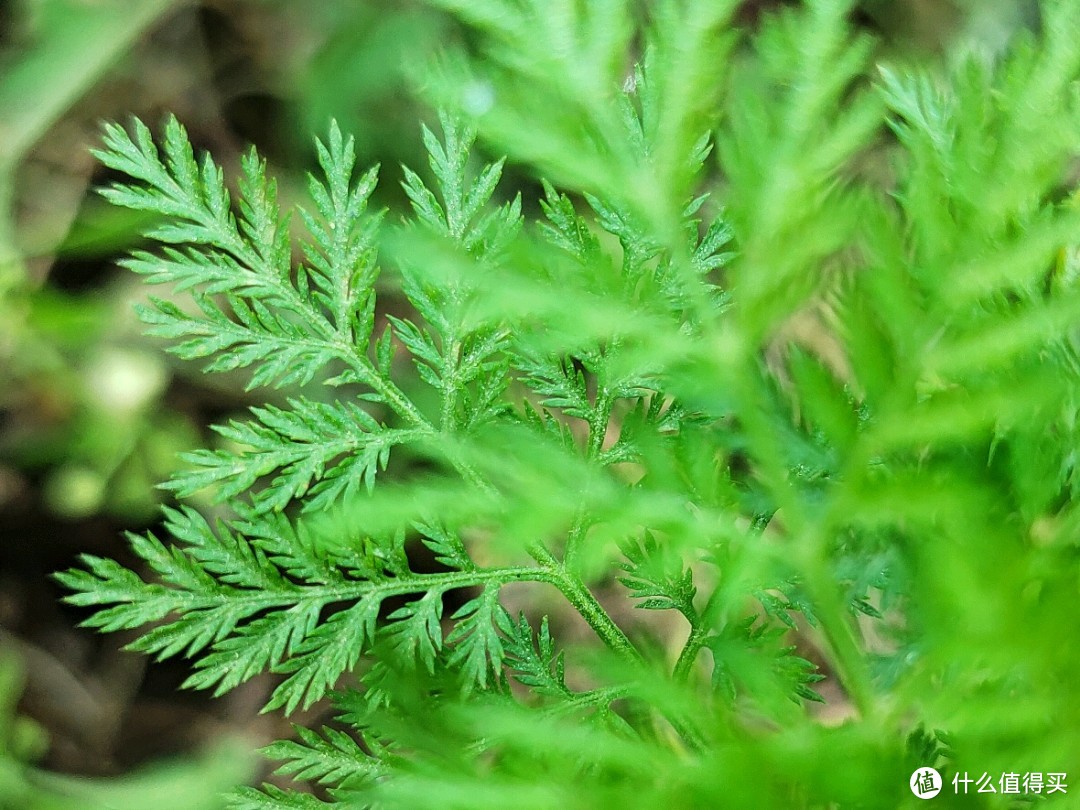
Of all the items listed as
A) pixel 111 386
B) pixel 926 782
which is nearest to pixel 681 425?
pixel 926 782

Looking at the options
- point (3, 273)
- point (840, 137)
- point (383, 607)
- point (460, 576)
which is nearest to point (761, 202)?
point (840, 137)

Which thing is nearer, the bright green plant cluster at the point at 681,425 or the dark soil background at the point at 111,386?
the bright green plant cluster at the point at 681,425

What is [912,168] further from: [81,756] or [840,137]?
[81,756]

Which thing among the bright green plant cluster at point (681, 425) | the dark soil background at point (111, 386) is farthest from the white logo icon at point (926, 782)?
the dark soil background at point (111, 386)

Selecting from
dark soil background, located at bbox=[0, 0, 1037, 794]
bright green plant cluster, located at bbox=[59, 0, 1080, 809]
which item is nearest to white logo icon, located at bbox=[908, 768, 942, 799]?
bright green plant cluster, located at bbox=[59, 0, 1080, 809]

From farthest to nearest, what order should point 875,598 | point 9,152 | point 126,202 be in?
point 9,152 < point 875,598 < point 126,202

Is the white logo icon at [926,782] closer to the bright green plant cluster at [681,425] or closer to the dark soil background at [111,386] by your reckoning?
the bright green plant cluster at [681,425]
